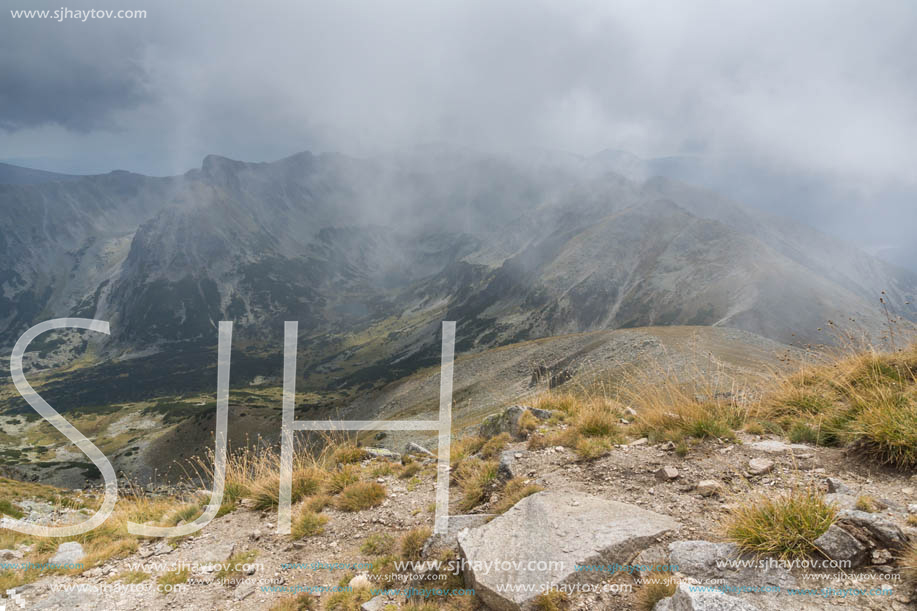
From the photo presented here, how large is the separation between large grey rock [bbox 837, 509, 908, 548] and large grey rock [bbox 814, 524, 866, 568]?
14 cm

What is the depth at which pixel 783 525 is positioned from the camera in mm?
3438

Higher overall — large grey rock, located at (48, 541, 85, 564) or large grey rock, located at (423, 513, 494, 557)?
large grey rock, located at (423, 513, 494, 557)

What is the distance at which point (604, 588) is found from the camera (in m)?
3.72

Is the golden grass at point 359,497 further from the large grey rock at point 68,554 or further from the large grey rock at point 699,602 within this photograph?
the large grey rock at point 699,602

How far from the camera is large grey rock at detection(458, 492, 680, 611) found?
3848mm

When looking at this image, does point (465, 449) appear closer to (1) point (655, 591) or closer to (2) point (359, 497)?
(2) point (359, 497)

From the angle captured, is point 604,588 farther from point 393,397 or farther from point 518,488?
point 393,397

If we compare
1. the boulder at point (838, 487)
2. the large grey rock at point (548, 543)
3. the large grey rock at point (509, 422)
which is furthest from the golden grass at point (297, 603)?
the boulder at point (838, 487)

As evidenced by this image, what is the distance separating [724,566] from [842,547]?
0.86 metres

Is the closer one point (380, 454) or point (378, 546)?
point (378, 546)

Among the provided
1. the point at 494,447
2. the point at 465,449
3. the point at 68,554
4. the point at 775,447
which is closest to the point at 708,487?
the point at 775,447

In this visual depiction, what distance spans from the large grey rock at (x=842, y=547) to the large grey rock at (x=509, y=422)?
522 cm

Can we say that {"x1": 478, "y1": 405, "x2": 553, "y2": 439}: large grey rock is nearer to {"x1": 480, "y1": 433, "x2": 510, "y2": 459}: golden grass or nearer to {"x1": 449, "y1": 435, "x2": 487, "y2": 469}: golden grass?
{"x1": 480, "y1": 433, "x2": 510, "y2": 459}: golden grass

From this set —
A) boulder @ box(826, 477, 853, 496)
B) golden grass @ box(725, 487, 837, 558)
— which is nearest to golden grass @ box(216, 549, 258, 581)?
golden grass @ box(725, 487, 837, 558)
